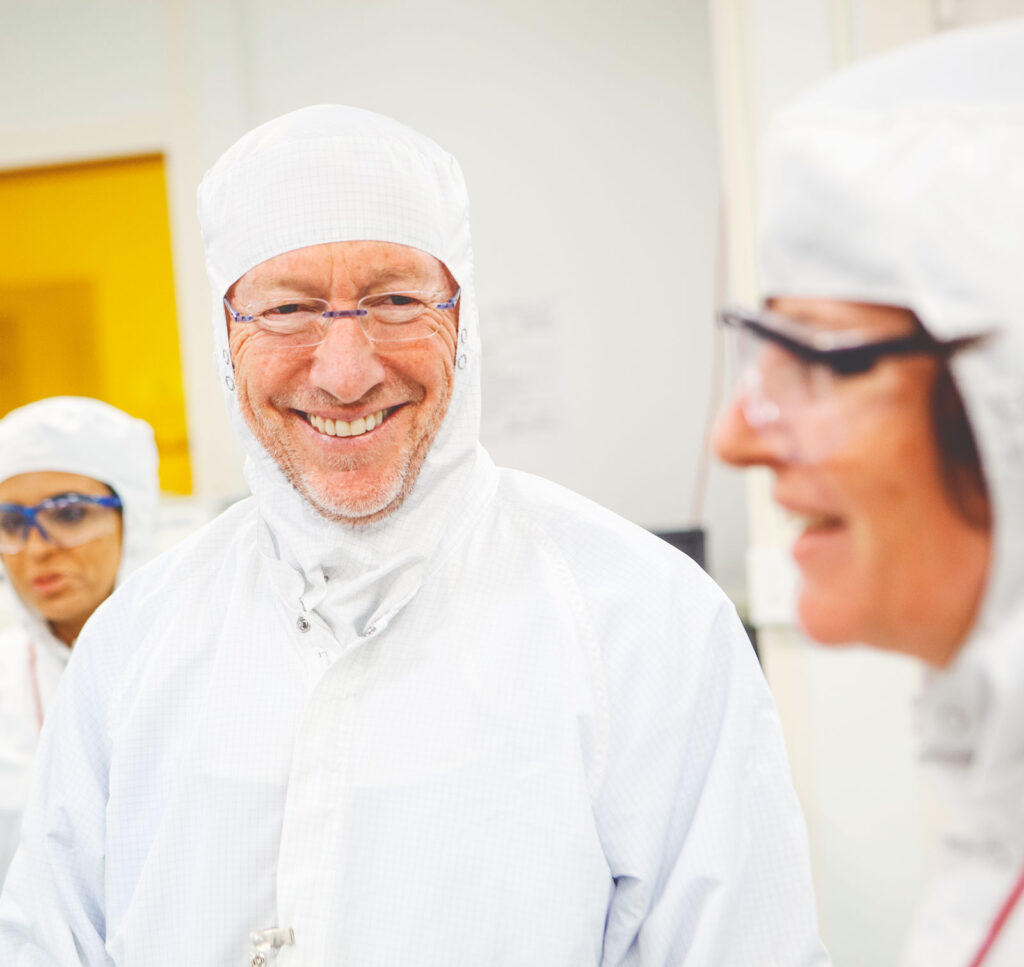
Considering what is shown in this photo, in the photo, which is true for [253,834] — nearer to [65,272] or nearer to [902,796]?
[902,796]

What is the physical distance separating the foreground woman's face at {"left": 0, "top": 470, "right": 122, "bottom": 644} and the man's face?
0.78m

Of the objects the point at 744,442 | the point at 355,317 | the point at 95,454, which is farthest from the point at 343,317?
the point at 95,454

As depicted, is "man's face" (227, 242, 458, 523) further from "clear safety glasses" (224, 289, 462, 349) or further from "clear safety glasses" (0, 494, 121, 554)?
"clear safety glasses" (0, 494, 121, 554)

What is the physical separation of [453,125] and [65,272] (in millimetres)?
1180

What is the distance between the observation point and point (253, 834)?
104cm

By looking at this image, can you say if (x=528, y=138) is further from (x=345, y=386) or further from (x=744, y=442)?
(x=744, y=442)

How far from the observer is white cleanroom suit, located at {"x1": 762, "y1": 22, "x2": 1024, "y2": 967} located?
527mm

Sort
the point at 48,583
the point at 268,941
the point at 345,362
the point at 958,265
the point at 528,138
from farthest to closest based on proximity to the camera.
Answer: the point at 528,138, the point at 48,583, the point at 345,362, the point at 268,941, the point at 958,265

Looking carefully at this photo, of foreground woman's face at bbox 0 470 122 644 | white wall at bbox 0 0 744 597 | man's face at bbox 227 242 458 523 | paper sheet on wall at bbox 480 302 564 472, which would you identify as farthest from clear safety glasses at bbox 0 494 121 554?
paper sheet on wall at bbox 480 302 564 472

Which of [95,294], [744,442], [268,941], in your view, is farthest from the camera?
[95,294]

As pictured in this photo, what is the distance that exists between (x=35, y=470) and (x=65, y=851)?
867 millimetres

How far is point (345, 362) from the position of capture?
1.11m

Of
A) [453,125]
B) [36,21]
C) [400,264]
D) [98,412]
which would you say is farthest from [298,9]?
[400,264]

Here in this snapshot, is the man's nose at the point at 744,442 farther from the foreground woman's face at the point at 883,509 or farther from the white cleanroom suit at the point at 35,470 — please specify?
the white cleanroom suit at the point at 35,470
